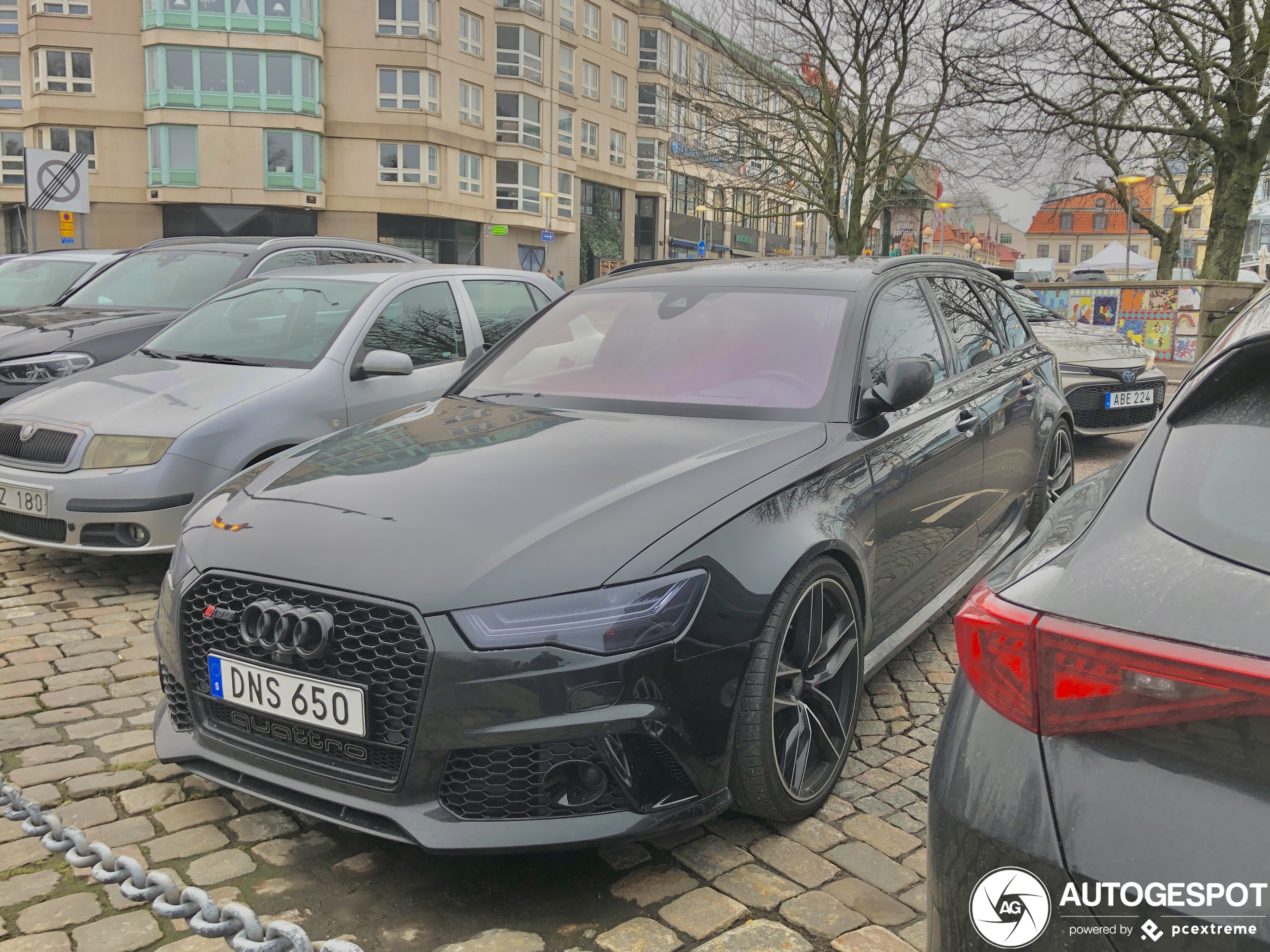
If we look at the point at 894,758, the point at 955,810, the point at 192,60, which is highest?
the point at 192,60

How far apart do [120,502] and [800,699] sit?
3.49m

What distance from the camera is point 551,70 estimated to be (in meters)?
47.6

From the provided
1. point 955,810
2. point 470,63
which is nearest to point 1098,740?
point 955,810

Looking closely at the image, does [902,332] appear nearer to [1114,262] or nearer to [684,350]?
[684,350]

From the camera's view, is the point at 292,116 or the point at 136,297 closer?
the point at 136,297

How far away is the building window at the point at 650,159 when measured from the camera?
55688mm

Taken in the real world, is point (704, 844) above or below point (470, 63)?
below

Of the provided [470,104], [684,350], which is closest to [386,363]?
[684,350]

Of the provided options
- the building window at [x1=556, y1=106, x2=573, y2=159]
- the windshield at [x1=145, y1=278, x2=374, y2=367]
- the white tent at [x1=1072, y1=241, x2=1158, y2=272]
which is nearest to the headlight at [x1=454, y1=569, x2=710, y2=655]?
the windshield at [x1=145, y1=278, x2=374, y2=367]

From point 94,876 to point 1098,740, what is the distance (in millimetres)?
2377

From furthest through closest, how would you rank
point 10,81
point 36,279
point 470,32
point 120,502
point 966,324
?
point 470,32, point 10,81, point 36,279, point 120,502, point 966,324

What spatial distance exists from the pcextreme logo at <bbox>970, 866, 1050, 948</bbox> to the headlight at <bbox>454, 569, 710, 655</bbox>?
1.07 m

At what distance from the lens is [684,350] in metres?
3.84

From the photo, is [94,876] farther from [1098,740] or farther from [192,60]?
[192,60]
